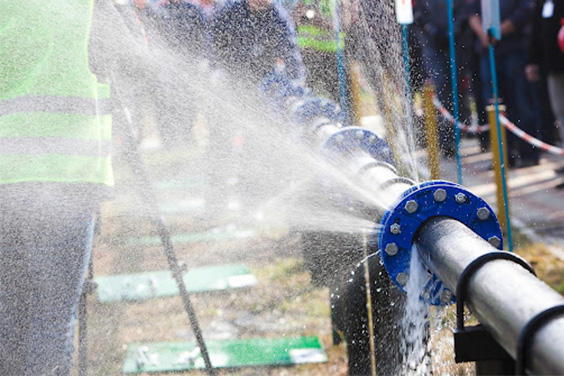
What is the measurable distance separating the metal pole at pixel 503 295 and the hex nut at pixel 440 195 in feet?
0.32

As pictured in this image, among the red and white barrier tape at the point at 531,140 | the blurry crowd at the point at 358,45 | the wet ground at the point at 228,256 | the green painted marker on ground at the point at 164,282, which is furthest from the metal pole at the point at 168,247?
the red and white barrier tape at the point at 531,140

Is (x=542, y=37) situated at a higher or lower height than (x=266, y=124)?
higher

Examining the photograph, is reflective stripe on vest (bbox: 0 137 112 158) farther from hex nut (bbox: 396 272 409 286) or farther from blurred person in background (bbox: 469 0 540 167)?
blurred person in background (bbox: 469 0 540 167)

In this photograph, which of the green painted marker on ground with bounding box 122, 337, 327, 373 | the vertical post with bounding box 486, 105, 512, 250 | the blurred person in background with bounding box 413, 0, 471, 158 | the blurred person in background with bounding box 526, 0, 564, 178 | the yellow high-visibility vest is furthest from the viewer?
the blurred person in background with bounding box 413, 0, 471, 158

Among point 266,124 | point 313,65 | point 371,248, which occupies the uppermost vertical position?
point 313,65

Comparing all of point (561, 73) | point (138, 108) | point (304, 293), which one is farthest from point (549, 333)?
point (138, 108)

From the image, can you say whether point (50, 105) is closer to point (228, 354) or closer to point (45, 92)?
point (45, 92)

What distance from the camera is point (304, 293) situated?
4.36 metres

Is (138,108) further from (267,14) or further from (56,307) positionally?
(56,307)

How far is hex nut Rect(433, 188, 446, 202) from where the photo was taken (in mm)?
1638

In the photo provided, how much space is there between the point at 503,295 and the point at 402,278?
1.96 ft

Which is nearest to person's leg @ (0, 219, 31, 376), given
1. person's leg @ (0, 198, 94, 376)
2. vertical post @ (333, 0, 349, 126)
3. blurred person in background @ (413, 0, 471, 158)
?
person's leg @ (0, 198, 94, 376)

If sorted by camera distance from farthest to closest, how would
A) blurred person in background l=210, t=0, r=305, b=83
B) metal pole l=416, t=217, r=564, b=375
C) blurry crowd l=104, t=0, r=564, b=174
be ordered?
blurred person in background l=210, t=0, r=305, b=83 < blurry crowd l=104, t=0, r=564, b=174 < metal pole l=416, t=217, r=564, b=375

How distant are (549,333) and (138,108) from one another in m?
9.10
